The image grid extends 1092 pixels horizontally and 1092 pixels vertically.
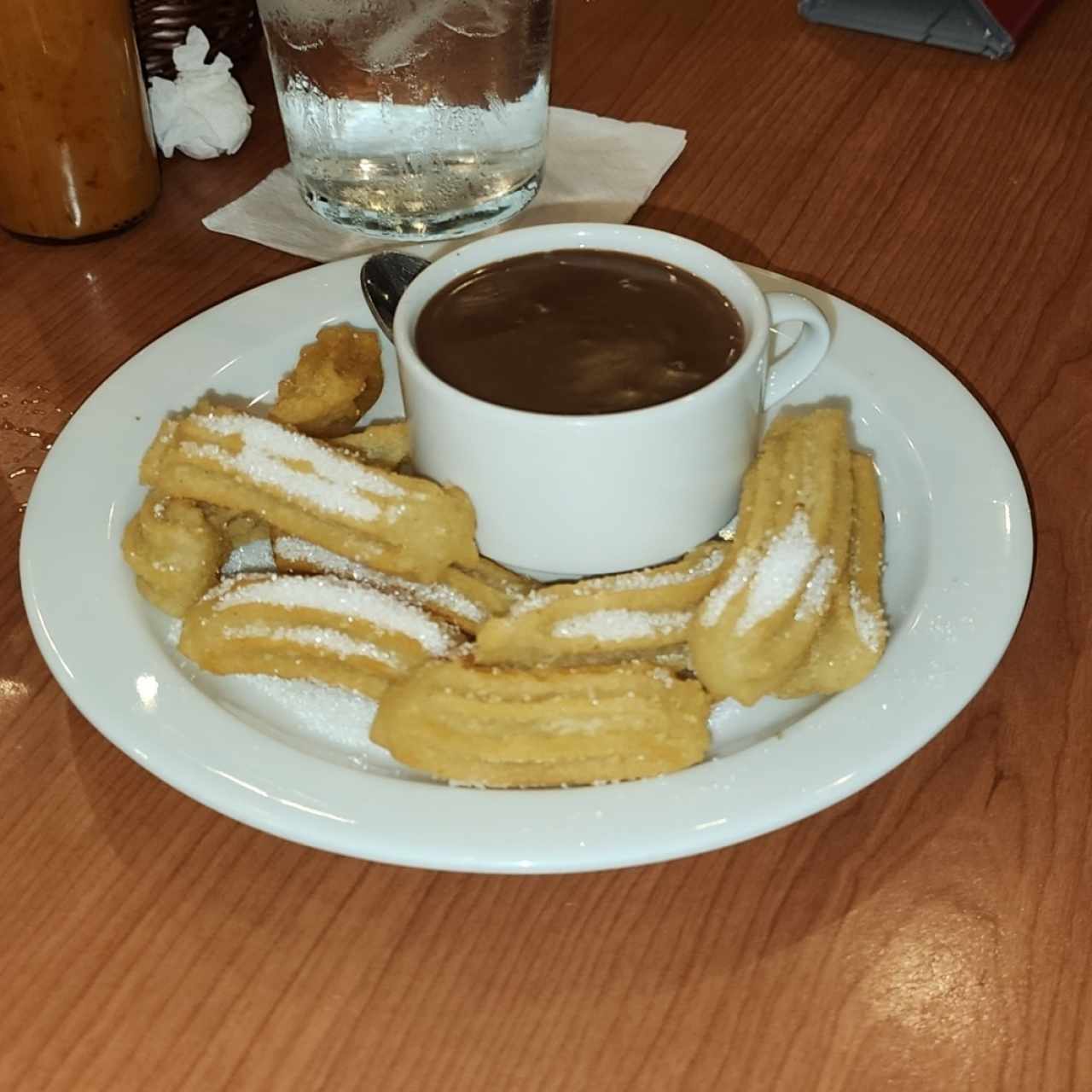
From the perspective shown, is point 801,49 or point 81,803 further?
point 801,49

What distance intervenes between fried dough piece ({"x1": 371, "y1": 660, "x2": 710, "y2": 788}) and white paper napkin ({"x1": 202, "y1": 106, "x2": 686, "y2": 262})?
49cm

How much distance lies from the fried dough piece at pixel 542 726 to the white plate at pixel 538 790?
A: 0.01 metres

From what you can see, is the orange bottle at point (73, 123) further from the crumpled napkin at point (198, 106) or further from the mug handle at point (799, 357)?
the mug handle at point (799, 357)

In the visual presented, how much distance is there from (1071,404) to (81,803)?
25.7 inches

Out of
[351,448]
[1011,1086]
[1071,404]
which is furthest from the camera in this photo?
[1071,404]

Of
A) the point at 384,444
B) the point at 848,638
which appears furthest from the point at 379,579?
the point at 848,638

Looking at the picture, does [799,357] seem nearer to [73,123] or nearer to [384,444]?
[384,444]

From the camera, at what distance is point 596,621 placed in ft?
2.01

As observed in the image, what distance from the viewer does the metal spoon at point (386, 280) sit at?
0.83m

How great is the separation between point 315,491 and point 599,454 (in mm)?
145

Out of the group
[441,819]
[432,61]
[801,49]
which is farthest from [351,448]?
[801,49]

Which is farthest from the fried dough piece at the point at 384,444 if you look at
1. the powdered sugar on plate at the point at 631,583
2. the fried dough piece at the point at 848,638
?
the fried dough piece at the point at 848,638

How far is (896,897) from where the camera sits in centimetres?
58

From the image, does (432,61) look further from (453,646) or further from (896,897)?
(896,897)
